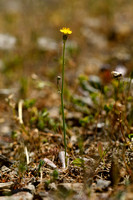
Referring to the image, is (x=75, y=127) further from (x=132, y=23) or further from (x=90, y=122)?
(x=132, y=23)

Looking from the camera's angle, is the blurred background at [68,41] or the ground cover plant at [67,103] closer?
the ground cover plant at [67,103]

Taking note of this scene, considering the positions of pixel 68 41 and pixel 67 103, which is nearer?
pixel 67 103

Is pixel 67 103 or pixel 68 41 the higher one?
pixel 68 41

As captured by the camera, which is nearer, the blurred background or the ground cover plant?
the ground cover plant
